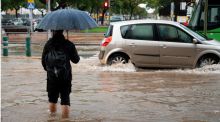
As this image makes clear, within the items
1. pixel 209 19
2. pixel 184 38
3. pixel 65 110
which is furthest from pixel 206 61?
pixel 65 110

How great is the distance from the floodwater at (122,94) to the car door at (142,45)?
30cm

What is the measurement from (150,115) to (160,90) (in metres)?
3.01

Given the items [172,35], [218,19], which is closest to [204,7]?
[218,19]

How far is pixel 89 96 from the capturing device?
1101 cm

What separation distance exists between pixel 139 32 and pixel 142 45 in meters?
0.50

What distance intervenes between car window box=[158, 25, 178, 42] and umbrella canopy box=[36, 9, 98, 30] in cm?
782

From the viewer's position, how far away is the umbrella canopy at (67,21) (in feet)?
25.4

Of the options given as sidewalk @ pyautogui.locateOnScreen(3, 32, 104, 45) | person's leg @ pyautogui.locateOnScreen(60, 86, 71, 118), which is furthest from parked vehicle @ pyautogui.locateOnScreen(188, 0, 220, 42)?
sidewalk @ pyautogui.locateOnScreen(3, 32, 104, 45)

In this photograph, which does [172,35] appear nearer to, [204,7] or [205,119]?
[204,7]

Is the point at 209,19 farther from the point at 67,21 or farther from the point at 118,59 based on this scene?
the point at 67,21

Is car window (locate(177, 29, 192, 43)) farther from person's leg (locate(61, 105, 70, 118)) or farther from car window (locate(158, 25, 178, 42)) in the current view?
person's leg (locate(61, 105, 70, 118))

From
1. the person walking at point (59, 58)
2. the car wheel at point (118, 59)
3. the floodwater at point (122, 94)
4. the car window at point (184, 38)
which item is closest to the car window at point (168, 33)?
the car window at point (184, 38)

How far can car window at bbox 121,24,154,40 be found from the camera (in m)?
15.7

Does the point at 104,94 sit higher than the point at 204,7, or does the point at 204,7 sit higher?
the point at 204,7
